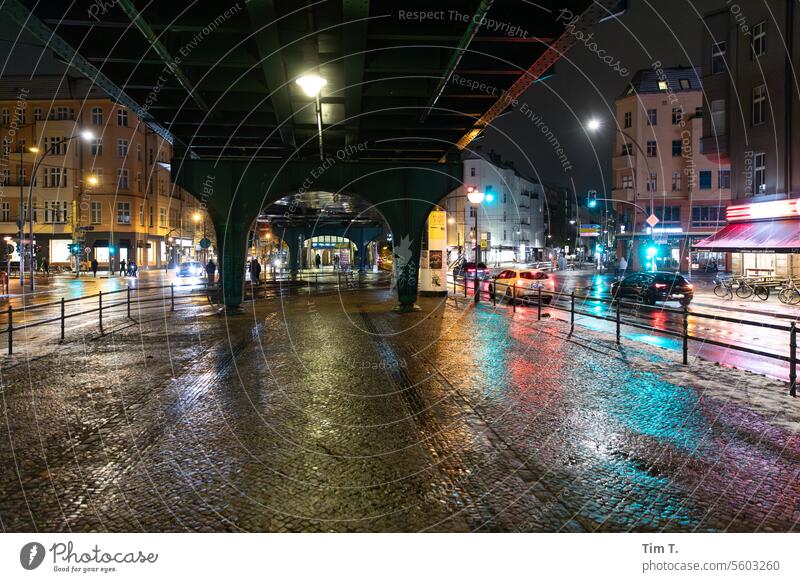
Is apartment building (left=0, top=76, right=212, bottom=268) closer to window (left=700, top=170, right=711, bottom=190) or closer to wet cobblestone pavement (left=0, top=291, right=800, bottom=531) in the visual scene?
window (left=700, top=170, right=711, bottom=190)

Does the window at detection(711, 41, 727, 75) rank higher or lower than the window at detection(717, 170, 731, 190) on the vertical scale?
higher

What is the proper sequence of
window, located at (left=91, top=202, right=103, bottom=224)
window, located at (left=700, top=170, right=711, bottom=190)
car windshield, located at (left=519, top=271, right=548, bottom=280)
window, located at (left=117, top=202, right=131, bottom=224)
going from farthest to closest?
window, located at (left=117, top=202, right=131, bottom=224)
window, located at (left=91, top=202, right=103, bottom=224)
window, located at (left=700, top=170, right=711, bottom=190)
car windshield, located at (left=519, top=271, right=548, bottom=280)

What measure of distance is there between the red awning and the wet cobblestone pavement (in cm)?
2011

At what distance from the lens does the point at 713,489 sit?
5523mm

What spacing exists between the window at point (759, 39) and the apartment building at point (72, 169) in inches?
2440

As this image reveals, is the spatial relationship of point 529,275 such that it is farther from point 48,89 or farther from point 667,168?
point 48,89

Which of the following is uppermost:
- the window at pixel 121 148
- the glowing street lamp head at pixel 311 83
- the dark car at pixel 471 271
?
the window at pixel 121 148

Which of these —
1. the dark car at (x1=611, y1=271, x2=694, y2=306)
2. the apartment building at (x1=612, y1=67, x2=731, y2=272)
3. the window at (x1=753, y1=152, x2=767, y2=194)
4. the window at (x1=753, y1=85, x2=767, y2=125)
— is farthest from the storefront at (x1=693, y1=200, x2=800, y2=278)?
the apartment building at (x1=612, y1=67, x2=731, y2=272)

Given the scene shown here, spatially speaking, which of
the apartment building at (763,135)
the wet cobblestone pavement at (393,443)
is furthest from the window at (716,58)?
the wet cobblestone pavement at (393,443)

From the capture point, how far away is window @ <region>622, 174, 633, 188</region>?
7000 centimetres

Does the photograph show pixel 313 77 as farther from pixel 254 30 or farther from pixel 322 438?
pixel 322 438

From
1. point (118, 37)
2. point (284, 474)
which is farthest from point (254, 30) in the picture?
point (284, 474)

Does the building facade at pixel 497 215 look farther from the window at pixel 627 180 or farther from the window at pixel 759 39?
the window at pixel 759 39

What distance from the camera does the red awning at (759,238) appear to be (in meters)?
29.2
